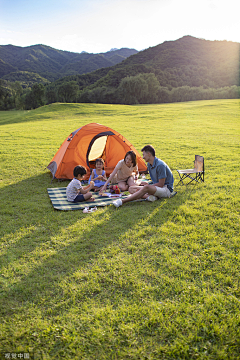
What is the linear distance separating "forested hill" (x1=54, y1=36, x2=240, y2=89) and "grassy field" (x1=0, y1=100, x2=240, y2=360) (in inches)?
2403

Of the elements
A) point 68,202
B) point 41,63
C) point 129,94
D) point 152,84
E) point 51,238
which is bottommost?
point 51,238

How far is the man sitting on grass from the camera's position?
6109 millimetres

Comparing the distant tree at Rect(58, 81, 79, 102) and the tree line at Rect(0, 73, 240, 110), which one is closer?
the tree line at Rect(0, 73, 240, 110)

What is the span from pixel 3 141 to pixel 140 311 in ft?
51.3

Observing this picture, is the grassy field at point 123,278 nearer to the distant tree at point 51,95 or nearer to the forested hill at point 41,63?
the distant tree at point 51,95

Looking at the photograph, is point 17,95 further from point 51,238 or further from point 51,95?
point 51,238

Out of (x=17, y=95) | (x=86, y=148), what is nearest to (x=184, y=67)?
(x=17, y=95)

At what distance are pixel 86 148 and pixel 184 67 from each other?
74979 millimetres

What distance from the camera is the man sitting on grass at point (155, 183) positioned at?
6109 mm

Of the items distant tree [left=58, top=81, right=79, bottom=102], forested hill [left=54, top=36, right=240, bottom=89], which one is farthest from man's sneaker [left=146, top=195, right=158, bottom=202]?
forested hill [left=54, top=36, right=240, bottom=89]

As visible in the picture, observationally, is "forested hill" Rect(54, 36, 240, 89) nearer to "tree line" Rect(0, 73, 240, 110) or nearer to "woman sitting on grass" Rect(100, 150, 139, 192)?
"tree line" Rect(0, 73, 240, 110)

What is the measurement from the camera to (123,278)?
357cm

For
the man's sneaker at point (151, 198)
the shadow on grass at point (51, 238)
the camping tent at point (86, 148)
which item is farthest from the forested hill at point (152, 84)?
the shadow on grass at point (51, 238)

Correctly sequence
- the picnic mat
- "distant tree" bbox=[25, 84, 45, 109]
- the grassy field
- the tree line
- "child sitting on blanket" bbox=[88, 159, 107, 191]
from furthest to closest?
"distant tree" bbox=[25, 84, 45, 109]
the tree line
"child sitting on blanket" bbox=[88, 159, 107, 191]
the picnic mat
the grassy field
